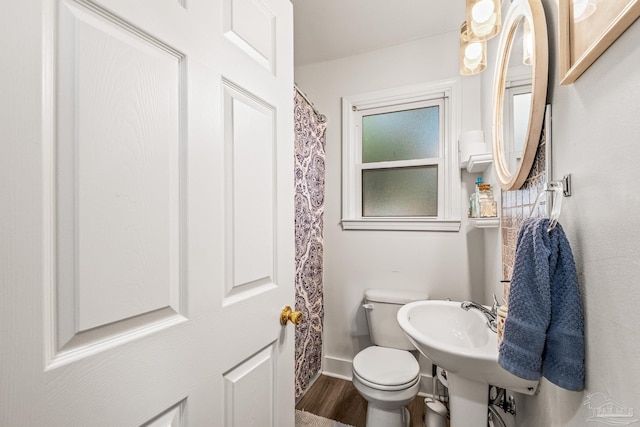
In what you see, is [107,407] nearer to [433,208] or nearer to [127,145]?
[127,145]

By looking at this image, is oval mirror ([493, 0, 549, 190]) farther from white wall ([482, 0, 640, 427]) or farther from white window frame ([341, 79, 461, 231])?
white window frame ([341, 79, 461, 231])

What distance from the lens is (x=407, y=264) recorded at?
1.98 meters

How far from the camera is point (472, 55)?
4.18 feet

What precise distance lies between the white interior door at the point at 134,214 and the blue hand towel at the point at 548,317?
0.65 meters

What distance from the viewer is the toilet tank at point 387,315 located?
1.82 metres

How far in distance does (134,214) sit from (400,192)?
1.85 m

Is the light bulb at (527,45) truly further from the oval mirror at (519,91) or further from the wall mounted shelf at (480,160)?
the wall mounted shelf at (480,160)

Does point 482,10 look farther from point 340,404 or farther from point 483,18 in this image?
point 340,404

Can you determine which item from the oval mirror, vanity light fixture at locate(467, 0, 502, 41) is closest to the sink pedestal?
the oval mirror

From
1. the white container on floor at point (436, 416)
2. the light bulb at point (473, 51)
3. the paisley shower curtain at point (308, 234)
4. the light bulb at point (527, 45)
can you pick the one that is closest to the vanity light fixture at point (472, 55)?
the light bulb at point (473, 51)

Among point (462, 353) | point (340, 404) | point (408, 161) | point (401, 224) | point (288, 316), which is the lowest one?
point (340, 404)

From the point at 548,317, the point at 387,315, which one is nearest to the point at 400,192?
the point at 387,315

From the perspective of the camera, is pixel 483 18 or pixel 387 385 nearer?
pixel 483 18

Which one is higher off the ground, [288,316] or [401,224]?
[401,224]
